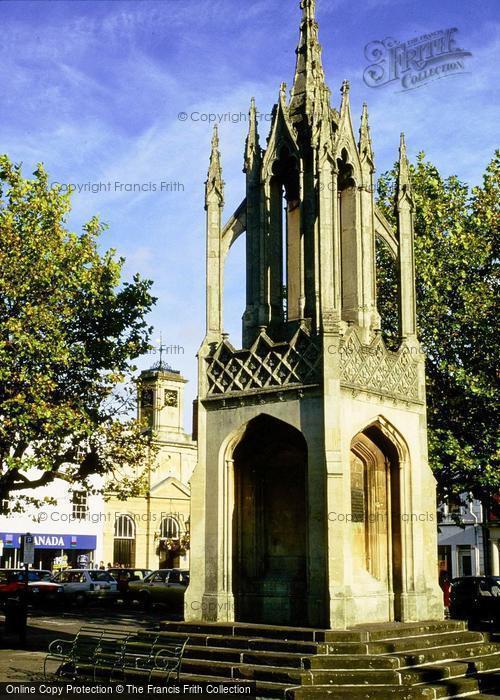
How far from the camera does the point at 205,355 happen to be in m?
16.8

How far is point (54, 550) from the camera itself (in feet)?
193

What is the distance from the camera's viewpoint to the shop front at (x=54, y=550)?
55.3 m

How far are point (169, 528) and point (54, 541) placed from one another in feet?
32.9

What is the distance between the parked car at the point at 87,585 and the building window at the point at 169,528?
69.5 feet

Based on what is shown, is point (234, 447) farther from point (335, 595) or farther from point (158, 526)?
point (158, 526)

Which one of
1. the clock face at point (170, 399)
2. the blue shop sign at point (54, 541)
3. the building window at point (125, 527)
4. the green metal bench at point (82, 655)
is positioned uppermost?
the clock face at point (170, 399)

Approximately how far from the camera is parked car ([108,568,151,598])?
42.3 m

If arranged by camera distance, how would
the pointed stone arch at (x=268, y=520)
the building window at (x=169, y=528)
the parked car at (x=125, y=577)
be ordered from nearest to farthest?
the pointed stone arch at (x=268, y=520) → the parked car at (x=125, y=577) → the building window at (x=169, y=528)

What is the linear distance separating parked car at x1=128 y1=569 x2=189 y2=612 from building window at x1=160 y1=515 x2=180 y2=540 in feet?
74.6

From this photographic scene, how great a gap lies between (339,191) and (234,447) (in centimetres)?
547

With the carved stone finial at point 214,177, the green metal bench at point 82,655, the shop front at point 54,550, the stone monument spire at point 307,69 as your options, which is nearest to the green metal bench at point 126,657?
the green metal bench at point 82,655

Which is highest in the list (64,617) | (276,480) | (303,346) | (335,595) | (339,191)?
(339,191)

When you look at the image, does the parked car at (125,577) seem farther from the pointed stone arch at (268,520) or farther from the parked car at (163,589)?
the pointed stone arch at (268,520)

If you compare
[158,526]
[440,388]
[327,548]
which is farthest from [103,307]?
[158,526]
